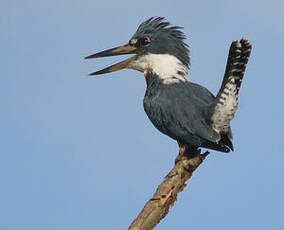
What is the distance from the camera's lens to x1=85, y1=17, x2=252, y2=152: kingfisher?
6691mm

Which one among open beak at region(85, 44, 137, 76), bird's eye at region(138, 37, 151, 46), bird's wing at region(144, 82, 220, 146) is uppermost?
bird's eye at region(138, 37, 151, 46)

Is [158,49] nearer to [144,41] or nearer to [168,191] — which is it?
[144,41]

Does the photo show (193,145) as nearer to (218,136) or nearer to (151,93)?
(218,136)

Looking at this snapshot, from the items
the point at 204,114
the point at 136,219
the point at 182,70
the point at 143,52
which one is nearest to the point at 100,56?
the point at 143,52

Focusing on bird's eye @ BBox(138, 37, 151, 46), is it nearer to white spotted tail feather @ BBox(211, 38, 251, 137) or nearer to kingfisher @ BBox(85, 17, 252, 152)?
kingfisher @ BBox(85, 17, 252, 152)

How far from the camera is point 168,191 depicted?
21.4 ft

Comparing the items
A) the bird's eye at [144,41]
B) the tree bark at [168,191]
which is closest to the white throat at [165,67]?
the bird's eye at [144,41]

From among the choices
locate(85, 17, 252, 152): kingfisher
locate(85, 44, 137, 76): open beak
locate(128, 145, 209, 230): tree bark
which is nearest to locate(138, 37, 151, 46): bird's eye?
locate(85, 17, 252, 152): kingfisher

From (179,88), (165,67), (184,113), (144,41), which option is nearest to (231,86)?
(184,113)

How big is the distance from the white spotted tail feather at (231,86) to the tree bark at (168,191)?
0.47m

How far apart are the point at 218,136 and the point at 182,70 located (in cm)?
123

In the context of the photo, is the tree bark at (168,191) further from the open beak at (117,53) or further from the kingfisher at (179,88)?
the open beak at (117,53)

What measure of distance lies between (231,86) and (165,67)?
118 centimetres

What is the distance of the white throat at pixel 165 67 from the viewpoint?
751 centimetres
